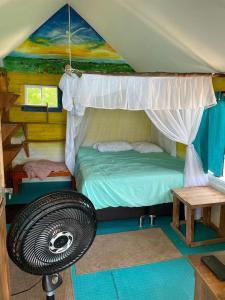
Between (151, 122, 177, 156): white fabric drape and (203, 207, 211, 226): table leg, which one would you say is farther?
(151, 122, 177, 156): white fabric drape

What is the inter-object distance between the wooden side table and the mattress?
201mm

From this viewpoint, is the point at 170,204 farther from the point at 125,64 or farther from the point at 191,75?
the point at 125,64

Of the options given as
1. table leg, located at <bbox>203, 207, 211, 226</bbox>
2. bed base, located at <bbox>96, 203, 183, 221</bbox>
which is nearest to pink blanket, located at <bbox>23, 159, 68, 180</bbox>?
bed base, located at <bbox>96, 203, 183, 221</bbox>

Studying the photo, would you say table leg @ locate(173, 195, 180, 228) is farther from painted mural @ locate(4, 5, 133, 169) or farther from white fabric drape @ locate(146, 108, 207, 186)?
painted mural @ locate(4, 5, 133, 169)

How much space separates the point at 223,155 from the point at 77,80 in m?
2.03

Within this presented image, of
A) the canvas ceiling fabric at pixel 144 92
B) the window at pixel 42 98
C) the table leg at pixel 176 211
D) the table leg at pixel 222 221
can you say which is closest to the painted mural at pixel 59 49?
the window at pixel 42 98

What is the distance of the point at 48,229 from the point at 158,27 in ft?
7.78

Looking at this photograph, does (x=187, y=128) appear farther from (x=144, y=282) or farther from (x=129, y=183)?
(x=144, y=282)

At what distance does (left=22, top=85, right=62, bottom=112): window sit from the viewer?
4.73 m

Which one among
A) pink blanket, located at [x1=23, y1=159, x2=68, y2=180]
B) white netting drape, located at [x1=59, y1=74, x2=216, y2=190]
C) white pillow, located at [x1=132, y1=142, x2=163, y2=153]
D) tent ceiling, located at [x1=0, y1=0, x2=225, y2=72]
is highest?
tent ceiling, located at [x1=0, y1=0, x2=225, y2=72]

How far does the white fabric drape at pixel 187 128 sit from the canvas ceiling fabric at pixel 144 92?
193mm

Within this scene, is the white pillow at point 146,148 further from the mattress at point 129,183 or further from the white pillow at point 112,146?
the mattress at point 129,183

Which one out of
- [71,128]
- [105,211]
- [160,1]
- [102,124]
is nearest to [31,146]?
[71,128]

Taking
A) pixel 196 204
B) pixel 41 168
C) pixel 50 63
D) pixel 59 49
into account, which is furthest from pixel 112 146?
pixel 196 204
